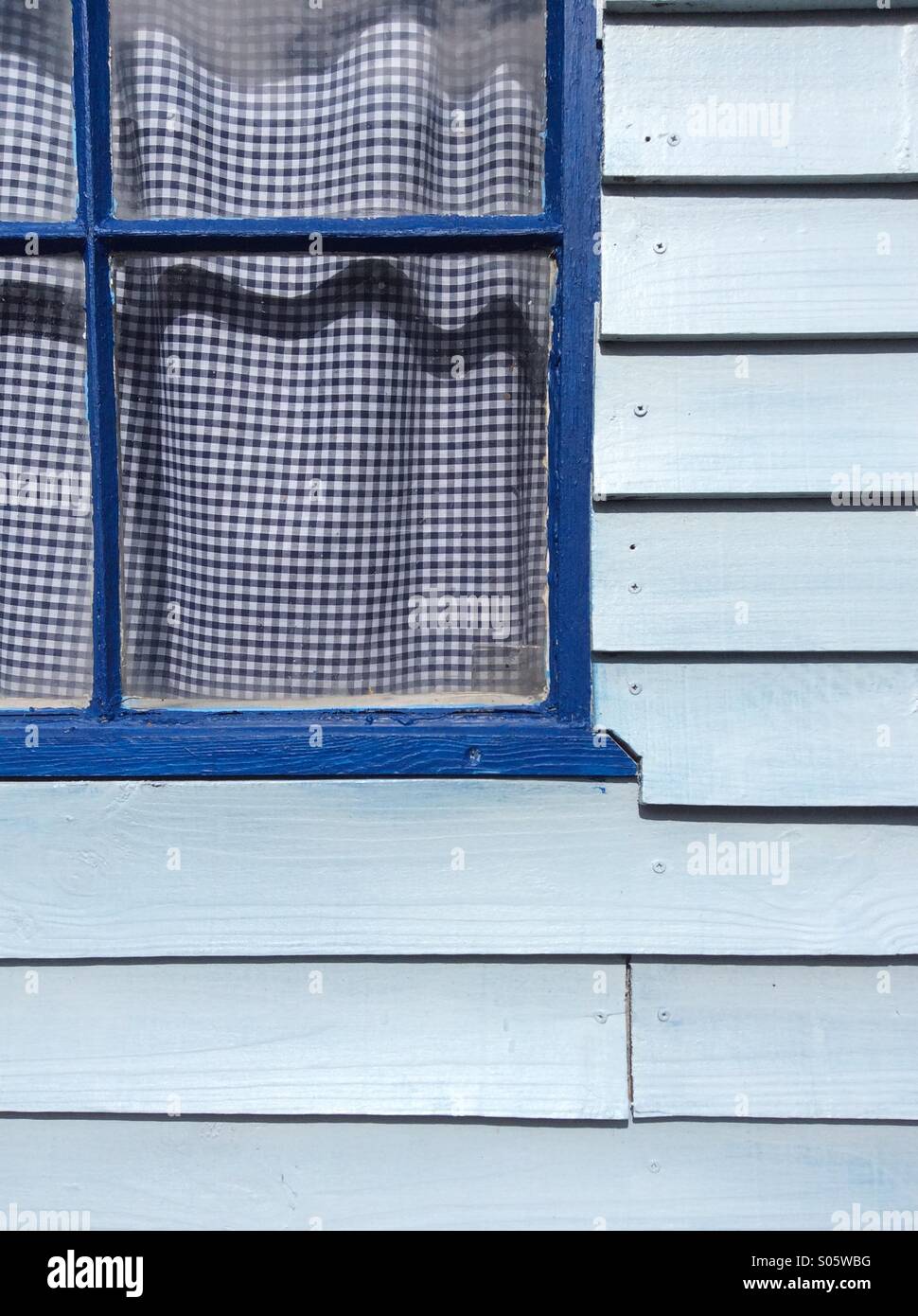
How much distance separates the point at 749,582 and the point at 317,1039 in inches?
39.7

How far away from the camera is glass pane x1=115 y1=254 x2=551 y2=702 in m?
1.58

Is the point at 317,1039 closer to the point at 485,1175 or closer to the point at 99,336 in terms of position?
the point at 485,1175

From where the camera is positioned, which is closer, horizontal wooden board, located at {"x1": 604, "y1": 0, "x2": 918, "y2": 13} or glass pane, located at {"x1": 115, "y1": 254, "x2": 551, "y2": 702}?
horizontal wooden board, located at {"x1": 604, "y1": 0, "x2": 918, "y2": 13}

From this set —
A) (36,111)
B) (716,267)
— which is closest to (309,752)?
(716,267)

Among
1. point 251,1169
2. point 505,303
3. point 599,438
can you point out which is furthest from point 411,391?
point 251,1169

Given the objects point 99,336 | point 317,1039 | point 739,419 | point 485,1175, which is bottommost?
point 485,1175

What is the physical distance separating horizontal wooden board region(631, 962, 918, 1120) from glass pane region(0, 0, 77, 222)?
1.59m

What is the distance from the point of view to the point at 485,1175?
5.13ft

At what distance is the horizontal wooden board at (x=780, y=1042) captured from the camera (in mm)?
1548

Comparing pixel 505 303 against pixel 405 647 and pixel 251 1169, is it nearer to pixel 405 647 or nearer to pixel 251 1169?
pixel 405 647

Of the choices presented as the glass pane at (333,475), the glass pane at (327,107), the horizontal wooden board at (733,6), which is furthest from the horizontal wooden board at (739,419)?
the horizontal wooden board at (733,6)

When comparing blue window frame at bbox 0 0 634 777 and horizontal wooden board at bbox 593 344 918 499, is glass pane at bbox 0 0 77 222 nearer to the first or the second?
blue window frame at bbox 0 0 634 777

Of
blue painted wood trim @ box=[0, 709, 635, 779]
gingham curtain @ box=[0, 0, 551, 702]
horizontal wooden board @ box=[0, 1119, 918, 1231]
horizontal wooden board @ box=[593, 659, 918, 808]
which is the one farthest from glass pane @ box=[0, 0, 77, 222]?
horizontal wooden board @ box=[0, 1119, 918, 1231]

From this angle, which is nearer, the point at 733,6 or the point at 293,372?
the point at 733,6
